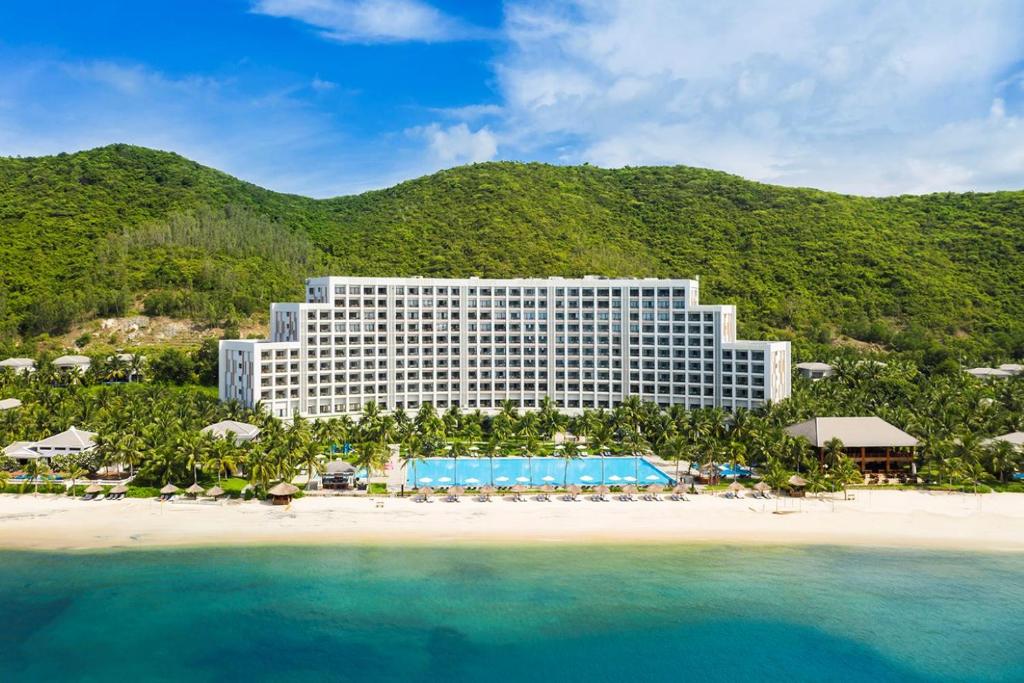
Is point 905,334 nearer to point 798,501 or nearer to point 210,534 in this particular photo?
point 798,501

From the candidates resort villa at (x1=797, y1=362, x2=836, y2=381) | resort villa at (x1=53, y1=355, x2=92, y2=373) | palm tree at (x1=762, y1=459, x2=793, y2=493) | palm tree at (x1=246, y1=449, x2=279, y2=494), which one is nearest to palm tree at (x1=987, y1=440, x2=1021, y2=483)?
palm tree at (x1=762, y1=459, x2=793, y2=493)

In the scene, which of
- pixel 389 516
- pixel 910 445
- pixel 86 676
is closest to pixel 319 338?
pixel 389 516

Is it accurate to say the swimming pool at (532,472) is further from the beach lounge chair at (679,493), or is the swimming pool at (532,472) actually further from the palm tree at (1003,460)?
the palm tree at (1003,460)

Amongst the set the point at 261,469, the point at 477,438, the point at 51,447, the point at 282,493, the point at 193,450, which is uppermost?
the point at 193,450

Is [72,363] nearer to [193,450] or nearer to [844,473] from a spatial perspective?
[193,450]

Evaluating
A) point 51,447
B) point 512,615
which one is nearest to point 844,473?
point 512,615

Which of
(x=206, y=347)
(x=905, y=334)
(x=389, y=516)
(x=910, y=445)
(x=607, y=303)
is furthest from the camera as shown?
(x=905, y=334)
